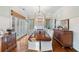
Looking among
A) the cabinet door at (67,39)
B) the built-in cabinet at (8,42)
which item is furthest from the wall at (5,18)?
the cabinet door at (67,39)

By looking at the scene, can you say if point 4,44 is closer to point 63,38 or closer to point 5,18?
point 5,18

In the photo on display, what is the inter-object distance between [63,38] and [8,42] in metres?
1.16

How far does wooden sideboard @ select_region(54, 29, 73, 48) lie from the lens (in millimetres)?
2191

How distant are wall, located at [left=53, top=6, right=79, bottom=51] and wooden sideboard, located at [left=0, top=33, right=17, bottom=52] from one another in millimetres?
952

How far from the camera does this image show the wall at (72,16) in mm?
2111

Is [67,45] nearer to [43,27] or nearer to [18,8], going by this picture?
[43,27]

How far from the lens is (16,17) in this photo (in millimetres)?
2066

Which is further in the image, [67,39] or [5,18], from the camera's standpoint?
[67,39]

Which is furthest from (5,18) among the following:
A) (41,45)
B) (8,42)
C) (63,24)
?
(63,24)

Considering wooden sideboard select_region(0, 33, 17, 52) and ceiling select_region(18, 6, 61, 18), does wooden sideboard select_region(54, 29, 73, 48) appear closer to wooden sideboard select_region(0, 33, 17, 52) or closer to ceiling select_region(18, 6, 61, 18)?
ceiling select_region(18, 6, 61, 18)

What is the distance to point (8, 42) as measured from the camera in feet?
6.83

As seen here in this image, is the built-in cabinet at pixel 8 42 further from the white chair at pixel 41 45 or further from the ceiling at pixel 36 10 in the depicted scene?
the ceiling at pixel 36 10
